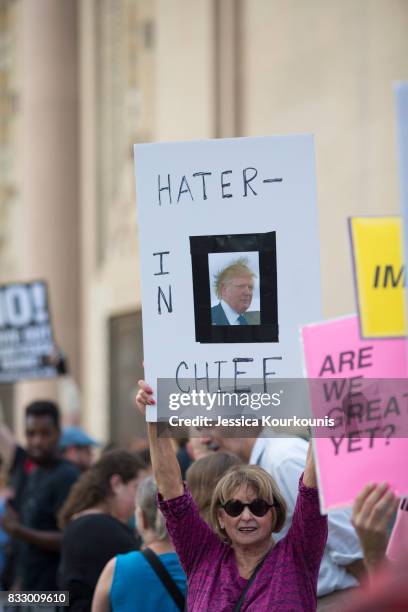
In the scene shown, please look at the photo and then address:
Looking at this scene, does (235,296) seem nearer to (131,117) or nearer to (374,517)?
(374,517)

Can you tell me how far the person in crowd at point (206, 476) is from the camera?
4.14 metres

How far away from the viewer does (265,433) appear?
4629 millimetres

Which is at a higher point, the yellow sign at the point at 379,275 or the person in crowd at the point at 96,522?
the yellow sign at the point at 379,275

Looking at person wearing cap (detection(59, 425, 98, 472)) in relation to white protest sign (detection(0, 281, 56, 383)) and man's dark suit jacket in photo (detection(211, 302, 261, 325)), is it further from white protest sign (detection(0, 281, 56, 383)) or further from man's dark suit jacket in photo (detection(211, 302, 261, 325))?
man's dark suit jacket in photo (detection(211, 302, 261, 325))

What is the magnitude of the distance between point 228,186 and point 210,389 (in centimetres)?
63

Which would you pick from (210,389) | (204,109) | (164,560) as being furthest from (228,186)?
(204,109)

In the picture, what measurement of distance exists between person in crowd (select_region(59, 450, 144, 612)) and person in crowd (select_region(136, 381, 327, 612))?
1.09 m

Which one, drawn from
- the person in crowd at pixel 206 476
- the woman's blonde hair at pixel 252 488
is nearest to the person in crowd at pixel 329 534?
the person in crowd at pixel 206 476

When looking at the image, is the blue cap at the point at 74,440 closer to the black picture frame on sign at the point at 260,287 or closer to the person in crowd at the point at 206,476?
the person in crowd at the point at 206,476

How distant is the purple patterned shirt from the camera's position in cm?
326

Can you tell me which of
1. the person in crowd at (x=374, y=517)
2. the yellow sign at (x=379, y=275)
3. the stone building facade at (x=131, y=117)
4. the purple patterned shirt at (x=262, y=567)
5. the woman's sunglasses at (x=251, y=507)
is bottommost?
the purple patterned shirt at (x=262, y=567)

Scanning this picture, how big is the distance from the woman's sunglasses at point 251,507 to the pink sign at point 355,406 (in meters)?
0.63

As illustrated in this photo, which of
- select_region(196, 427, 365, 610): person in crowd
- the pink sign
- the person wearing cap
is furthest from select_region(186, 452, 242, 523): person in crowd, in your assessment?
the person wearing cap

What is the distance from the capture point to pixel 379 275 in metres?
2.86
